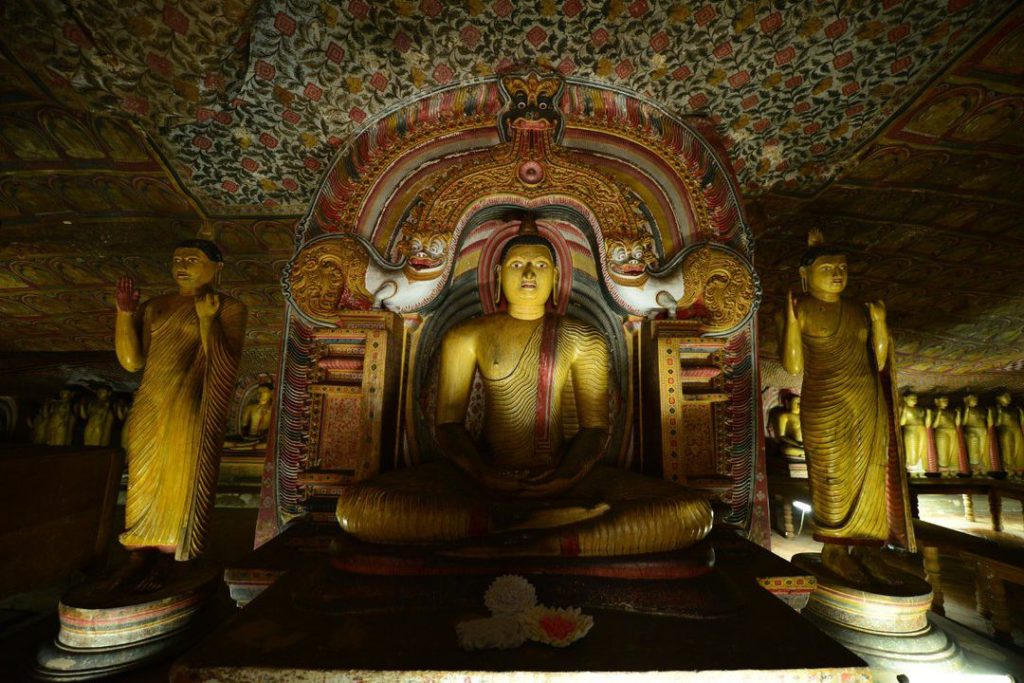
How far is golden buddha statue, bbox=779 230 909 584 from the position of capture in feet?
10.5

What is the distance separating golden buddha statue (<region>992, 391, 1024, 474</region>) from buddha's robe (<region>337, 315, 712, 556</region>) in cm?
1138

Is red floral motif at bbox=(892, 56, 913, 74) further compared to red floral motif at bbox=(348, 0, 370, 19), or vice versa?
red floral motif at bbox=(892, 56, 913, 74)

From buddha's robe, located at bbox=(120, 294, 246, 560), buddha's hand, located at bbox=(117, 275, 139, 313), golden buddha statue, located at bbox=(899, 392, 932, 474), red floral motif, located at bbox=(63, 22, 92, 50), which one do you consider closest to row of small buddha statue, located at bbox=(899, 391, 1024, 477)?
golden buddha statue, located at bbox=(899, 392, 932, 474)

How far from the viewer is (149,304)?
3361 mm

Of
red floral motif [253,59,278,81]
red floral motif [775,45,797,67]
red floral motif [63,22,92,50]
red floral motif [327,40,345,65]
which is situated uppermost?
red floral motif [775,45,797,67]

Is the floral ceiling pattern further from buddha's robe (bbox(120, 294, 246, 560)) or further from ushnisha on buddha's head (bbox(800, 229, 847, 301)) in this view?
buddha's robe (bbox(120, 294, 246, 560))

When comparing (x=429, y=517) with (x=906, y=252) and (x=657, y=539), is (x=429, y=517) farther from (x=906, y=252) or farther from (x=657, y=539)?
(x=906, y=252)

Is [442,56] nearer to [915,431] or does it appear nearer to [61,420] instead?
[61,420]

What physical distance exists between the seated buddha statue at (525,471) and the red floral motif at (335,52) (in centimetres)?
197

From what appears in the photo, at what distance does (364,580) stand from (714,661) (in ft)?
5.15

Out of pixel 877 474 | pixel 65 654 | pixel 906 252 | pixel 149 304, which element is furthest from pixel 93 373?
pixel 906 252

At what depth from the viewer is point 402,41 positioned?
145 inches

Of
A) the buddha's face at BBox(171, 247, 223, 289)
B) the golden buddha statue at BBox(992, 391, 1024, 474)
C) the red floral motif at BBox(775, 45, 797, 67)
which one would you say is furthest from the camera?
the golden buddha statue at BBox(992, 391, 1024, 474)

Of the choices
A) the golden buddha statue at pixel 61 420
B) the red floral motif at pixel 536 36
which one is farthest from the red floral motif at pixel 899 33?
the golden buddha statue at pixel 61 420
